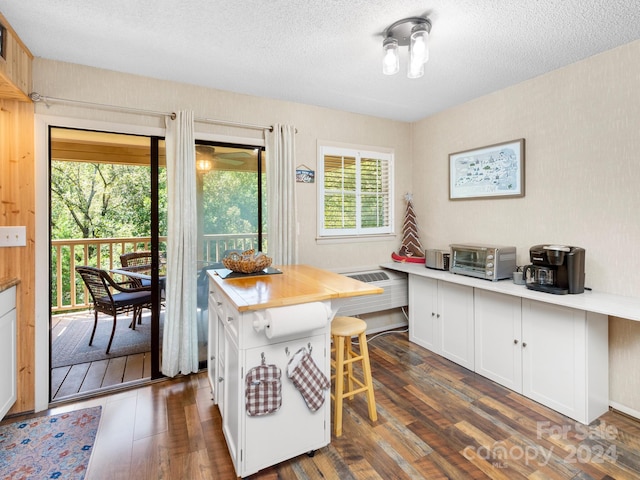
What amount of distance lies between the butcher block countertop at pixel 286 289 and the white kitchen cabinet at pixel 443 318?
1.36 metres

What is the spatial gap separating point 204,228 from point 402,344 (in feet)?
7.45

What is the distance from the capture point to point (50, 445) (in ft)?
6.22

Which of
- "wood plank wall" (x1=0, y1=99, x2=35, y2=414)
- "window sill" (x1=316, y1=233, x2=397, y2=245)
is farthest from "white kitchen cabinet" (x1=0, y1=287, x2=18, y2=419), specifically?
"window sill" (x1=316, y1=233, x2=397, y2=245)

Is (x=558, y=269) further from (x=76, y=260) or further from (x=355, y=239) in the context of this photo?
(x=76, y=260)

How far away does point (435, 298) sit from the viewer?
314cm

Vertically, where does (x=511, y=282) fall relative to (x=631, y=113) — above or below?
below

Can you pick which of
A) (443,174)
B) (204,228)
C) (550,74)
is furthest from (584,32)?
(204,228)

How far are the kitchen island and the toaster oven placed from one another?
137 cm

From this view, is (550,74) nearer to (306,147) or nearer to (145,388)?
(306,147)

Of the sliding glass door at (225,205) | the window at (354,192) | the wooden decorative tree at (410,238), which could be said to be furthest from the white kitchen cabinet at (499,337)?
the sliding glass door at (225,205)

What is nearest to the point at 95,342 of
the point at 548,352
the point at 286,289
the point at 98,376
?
the point at 98,376

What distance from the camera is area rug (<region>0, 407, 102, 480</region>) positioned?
1.70 m

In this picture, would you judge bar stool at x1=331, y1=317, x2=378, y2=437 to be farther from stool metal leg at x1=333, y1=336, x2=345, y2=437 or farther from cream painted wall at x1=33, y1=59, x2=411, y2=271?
A: cream painted wall at x1=33, y1=59, x2=411, y2=271

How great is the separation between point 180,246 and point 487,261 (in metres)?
2.52
